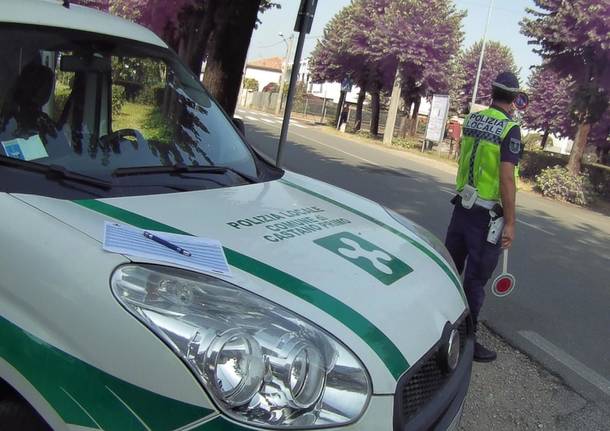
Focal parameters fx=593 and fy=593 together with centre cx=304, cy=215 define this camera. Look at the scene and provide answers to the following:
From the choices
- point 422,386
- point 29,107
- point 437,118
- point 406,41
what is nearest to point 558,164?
point 437,118

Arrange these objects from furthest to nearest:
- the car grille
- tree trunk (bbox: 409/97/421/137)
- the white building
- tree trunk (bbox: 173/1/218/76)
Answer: the white building → tree trunk (bbox: 409/97/421/137) → tree trunk (bbox: 173/1/218/76) → the car grille

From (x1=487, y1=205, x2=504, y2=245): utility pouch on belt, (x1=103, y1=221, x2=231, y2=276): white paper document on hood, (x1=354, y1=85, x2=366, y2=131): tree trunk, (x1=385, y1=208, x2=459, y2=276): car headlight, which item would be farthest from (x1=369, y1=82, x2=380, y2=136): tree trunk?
(x1=103, y1=221, x2=231, y2=276): white paper document on hood

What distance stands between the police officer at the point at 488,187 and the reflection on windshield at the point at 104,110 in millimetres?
1895

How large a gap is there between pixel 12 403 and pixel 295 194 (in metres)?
1.59

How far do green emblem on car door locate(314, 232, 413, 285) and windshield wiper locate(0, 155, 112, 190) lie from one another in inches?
33.6

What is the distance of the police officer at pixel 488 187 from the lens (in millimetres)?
4090

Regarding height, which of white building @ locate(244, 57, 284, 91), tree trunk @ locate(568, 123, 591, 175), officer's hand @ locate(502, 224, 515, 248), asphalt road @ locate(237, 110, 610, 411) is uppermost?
white building @ locate(244, 57, 284, 91)

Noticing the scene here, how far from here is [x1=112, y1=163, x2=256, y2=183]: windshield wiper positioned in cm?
245

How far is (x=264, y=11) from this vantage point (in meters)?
16.5

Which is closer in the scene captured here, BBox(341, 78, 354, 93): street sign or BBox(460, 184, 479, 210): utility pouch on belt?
BBox(460, 184, 479, 210): utility pouch on belt

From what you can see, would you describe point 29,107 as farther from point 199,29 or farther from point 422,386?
point 199,29

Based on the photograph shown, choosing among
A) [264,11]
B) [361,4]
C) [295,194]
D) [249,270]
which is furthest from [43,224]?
[361,4]

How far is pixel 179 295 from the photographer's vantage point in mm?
1720

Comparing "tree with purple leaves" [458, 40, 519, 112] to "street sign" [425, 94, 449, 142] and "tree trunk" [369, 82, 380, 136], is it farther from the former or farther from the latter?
"street sign" [425, 94, 449, 142]
